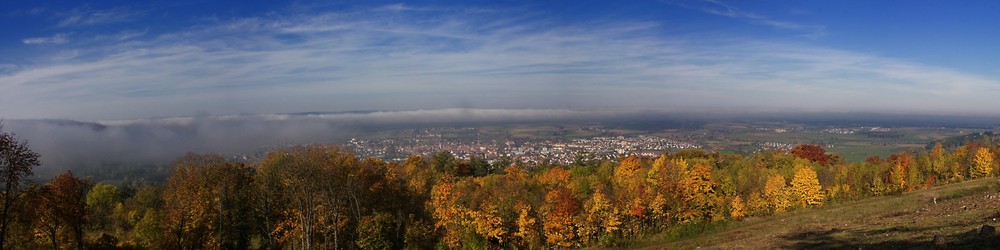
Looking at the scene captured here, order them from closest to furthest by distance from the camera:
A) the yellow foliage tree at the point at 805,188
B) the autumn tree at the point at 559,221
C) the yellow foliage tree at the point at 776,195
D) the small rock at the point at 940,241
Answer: the small rock at the point at 940,241 → the autumn tree at the point at 559,221 → the yellow foliage tree at the point at 776,195 → the yellow foliage tree at the point at 805,188

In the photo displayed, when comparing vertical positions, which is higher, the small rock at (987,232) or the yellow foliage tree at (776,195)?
the small rock at (987,232)

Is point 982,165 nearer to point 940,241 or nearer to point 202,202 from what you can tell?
point 940,241

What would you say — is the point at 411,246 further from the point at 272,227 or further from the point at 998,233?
the point at 998,233

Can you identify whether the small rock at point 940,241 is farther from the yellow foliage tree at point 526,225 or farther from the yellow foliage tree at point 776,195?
the yellow foliage tree at point 776,195

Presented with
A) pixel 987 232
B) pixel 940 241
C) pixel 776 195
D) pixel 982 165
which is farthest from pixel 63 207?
pixel 982 165

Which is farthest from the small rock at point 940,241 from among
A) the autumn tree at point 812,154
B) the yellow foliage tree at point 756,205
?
the autumn tree at point 812,154

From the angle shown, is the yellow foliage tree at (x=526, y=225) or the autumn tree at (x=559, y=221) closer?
the yellow foliage tree at (x=526, y=225)

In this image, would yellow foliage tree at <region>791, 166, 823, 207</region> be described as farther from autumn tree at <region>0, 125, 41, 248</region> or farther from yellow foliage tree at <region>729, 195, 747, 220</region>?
autumn tree at <region>0, 125, 41, 248</region>
